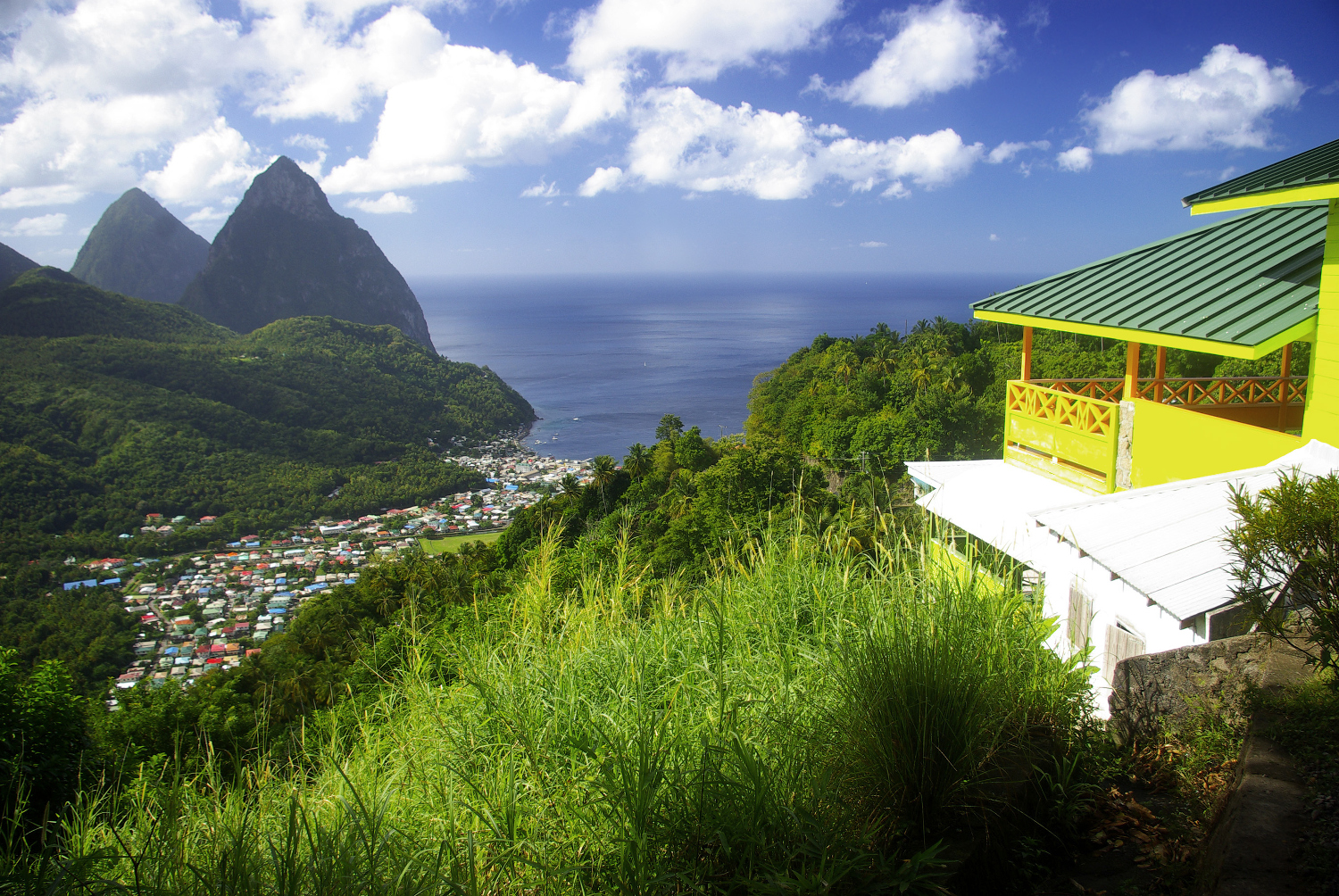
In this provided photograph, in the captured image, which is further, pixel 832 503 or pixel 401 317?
pixel 401 317

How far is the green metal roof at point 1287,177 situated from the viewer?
399 centimetres

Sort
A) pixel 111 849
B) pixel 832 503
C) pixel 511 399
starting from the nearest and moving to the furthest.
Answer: pixel 111 849
pixel 832 503
pixel 511 399

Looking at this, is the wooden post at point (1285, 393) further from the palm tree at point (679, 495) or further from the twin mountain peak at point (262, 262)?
the twin mountain peak at point (262, 262)

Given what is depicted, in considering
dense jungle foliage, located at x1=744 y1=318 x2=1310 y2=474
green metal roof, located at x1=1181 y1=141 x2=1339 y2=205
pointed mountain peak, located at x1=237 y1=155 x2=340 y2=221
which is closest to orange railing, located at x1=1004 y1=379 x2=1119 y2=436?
green metal roof, located at x1=1181 y1=141 x2=1339 y2=205

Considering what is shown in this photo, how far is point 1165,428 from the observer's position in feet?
17.3

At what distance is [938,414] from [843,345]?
19.6 metres

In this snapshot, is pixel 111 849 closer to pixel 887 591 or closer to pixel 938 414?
pixel 887 591

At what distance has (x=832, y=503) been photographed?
72.5 ft

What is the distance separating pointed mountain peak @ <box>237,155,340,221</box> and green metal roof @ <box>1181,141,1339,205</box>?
163469 millimetres

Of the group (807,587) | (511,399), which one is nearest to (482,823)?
(807,587)

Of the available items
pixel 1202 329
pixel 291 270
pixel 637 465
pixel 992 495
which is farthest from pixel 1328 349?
pixel 291 270

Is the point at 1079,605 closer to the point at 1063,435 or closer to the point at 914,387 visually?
the point at 1063,435

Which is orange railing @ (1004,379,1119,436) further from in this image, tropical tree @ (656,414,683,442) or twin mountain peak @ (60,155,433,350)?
twin mountain peak @ (60,155,433,350)

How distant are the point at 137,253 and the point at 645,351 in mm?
115913
